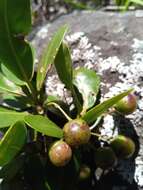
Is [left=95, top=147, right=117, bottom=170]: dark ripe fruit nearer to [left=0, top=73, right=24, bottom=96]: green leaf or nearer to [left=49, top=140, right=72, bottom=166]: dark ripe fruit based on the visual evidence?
[left=49, top=140, right=72, bottom=166]: dark ripe fruit

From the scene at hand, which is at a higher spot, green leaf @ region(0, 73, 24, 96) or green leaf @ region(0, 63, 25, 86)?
green leaf @ region(0, 63, 25, 86)

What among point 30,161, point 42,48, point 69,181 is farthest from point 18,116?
point 42,48

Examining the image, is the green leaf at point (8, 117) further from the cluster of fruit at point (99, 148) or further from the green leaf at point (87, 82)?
the green leaf at point (87, 82)

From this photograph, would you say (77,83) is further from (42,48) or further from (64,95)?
(42,48)

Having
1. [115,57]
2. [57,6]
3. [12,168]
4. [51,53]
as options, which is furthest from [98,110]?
[57,6]

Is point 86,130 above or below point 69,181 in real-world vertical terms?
above

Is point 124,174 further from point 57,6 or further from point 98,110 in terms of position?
point 57,6

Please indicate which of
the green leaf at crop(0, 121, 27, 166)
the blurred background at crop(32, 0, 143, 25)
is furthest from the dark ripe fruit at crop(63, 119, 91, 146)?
the blurred background at crop(32, 0, 143, 25)
